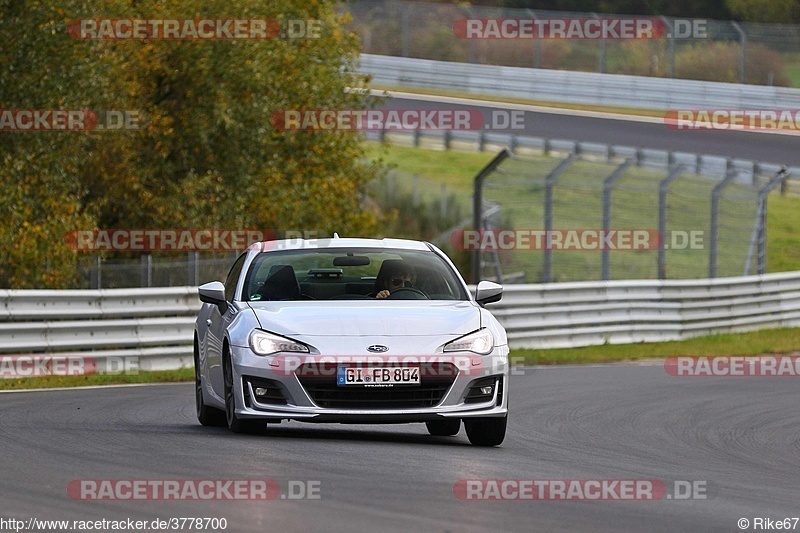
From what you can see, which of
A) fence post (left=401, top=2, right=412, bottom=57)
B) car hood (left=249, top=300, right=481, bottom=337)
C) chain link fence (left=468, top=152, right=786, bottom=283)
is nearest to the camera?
car hood (left=249, top=300, right=481, bottom=337)

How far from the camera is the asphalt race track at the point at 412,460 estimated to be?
725cm

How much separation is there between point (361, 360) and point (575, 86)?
120 feet

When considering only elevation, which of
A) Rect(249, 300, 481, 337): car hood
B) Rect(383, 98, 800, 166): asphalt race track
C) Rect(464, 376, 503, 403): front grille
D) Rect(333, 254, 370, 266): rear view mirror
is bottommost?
Rect(464, 376, 503, 403): front grille

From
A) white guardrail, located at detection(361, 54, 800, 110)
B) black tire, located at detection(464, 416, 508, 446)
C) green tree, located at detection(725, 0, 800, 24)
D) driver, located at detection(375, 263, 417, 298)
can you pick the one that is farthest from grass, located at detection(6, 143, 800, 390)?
green tree, located at detection(725, 0, 800, 24)

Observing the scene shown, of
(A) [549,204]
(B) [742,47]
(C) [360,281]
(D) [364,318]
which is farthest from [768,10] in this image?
(D) [364,318]

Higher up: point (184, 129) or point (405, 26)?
point (405, 26)

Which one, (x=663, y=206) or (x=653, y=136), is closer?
(x=663, y=206)

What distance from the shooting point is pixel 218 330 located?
11.2 meters

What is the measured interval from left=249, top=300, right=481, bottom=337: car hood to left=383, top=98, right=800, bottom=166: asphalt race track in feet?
88.5

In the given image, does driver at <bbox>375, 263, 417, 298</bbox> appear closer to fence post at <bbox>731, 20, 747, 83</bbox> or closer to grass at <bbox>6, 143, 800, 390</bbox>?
grass at <bbox>6, 143, 800, 390</bbox>

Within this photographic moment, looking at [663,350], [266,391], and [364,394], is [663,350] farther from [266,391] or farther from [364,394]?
[266,391]

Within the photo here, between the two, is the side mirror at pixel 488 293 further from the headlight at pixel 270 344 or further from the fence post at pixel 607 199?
the fence post at pixel 607 199

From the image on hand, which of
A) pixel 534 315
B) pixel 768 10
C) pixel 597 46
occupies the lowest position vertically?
pixel 534 315

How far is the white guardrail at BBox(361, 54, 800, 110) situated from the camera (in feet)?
136
